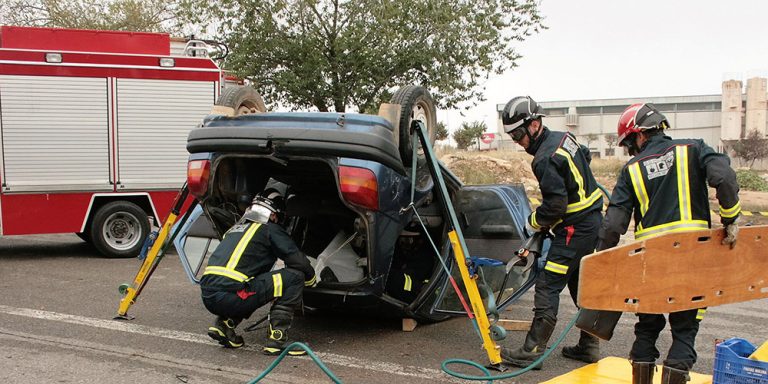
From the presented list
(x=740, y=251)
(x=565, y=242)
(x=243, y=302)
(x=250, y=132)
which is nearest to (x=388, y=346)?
(x=243, y=302)

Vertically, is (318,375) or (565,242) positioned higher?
(565,242)

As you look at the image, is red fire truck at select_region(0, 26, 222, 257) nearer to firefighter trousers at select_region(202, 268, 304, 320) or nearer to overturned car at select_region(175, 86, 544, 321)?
overturned car at select_region(175, 86, 544, 321)

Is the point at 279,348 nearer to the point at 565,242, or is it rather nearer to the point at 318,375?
the point at 318,375

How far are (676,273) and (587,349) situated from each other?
Answer: 1.75 m

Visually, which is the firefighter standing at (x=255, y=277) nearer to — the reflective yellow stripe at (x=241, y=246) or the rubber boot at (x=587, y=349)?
the reflective yellow stripe at (x=241, y=246)

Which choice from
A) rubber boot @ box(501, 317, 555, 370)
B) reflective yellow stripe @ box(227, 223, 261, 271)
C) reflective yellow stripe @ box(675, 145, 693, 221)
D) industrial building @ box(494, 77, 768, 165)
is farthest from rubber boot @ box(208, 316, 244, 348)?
industrial building @ box(494, 77, 768, 165)

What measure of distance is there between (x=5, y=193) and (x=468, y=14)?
11843 millimetres

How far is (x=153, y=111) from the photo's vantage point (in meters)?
9.81

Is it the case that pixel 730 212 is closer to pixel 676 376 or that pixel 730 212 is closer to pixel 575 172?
pixel 676 376

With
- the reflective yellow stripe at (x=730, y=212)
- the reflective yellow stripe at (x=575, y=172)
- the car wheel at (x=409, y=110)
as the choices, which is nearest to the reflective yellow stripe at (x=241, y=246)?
the car wheel at (x=409, y=110)

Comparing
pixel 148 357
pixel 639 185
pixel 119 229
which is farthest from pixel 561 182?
pixel 119 229

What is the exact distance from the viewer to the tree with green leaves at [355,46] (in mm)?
17219

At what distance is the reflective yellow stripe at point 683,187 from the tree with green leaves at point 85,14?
21763 millimetres

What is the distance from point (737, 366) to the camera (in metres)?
3.40
